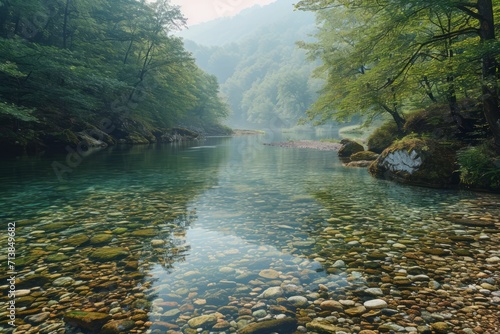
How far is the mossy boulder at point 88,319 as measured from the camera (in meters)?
2.91

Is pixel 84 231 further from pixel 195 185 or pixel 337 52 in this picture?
pixel 337 52

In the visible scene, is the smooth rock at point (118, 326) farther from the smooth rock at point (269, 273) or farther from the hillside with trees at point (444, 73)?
the hillside with trees at point (444, 73)

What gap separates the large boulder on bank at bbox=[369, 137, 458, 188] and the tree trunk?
65.7 inches

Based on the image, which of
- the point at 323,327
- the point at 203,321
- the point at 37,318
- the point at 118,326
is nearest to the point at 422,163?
the point at 323,327

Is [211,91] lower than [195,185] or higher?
higher

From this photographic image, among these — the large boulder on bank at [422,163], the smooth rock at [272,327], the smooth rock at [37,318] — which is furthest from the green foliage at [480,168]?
the smooth rock at [37,318]

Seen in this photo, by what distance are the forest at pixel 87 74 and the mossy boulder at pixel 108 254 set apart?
1545 cm

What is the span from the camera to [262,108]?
506ft

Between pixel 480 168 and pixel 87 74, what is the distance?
25.8 metres

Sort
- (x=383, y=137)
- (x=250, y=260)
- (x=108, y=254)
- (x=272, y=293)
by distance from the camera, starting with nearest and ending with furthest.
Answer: (x=272, y=293) < (x=250, y=260) < (x=108, y=254) < (x=383, y=137)

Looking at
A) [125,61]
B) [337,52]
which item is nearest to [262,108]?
[125,61]

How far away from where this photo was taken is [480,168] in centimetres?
910

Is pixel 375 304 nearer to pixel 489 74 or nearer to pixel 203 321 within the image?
pixel 203 321

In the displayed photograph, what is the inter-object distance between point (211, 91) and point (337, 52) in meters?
55.0
